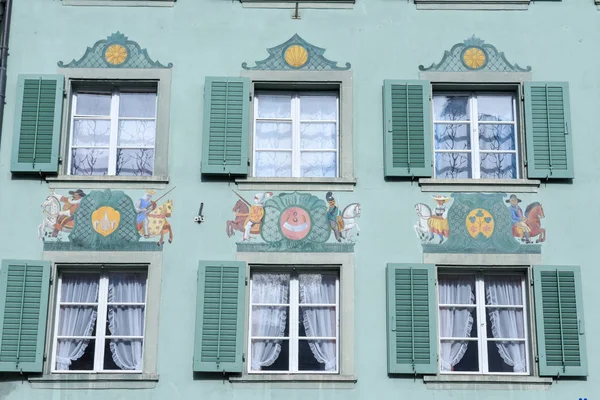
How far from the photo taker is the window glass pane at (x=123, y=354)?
50.8 ft

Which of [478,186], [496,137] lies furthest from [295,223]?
[496,137]

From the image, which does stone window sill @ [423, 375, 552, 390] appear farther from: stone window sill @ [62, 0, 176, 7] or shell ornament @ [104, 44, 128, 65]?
stone window sill @ [62, 0, 176, 7]

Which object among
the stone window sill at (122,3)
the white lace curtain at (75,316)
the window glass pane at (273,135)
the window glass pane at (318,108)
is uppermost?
the stone window sill at (122,3)

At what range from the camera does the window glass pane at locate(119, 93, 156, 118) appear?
656 inches

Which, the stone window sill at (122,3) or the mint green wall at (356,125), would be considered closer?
the mint green wall at (356,125)

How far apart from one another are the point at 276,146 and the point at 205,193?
122 cm

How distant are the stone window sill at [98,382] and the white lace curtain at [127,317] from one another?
0.27m

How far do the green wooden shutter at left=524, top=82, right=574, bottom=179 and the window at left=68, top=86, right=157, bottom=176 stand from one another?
4968mm

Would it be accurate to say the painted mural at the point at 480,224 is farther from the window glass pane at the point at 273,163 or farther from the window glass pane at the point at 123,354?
the window glass pane at the point at 123,354

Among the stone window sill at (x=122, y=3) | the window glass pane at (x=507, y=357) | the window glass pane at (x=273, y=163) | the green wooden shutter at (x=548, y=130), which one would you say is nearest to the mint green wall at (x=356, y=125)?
the stone window sill at (x=122, y=3)

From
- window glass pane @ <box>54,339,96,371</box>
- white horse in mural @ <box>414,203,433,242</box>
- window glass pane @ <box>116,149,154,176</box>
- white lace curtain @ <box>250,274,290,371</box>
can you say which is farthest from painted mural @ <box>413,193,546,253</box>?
window glass pane @ <box>54,339,96,371</box>

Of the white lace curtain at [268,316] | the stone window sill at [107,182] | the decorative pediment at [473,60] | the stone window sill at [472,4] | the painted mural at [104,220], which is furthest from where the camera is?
A: the stone window sill at [472,4]

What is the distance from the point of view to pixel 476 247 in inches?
621

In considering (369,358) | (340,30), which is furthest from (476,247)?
(340,30)
